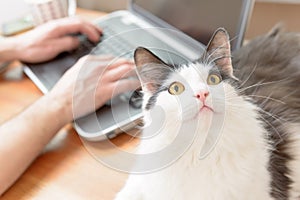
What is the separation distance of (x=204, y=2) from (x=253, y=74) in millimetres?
241

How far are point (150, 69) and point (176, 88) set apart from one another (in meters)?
0.05

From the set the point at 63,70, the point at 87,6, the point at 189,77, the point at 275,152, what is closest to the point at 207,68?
the point at 189,77

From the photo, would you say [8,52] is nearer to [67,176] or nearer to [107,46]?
[107,46]

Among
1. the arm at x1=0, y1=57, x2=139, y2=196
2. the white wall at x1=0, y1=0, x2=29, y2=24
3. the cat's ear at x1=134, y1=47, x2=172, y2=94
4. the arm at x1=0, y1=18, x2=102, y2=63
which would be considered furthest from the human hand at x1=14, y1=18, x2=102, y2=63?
the cat's ear at x1=134, y1=47, x2=172, y2=94

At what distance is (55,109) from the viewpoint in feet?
2.76

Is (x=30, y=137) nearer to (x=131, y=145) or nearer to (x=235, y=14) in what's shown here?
(x=131, y=145)

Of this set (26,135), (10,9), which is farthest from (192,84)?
(10,9)

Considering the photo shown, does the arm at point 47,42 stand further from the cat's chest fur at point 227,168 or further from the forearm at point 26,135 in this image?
the cat's chest fur at point 227,168

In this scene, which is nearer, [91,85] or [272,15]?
[91,85]

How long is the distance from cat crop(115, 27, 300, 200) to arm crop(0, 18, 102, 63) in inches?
21.4

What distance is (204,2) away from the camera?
0.91 meters

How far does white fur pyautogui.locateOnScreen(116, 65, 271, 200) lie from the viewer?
0.54 meters

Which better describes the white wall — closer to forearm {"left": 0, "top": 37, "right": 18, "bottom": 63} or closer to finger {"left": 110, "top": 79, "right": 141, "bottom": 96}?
forearm {"left": 0, "top": 37, "right": 18, "bottom": 63}

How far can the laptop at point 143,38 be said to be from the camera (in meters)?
0.80
